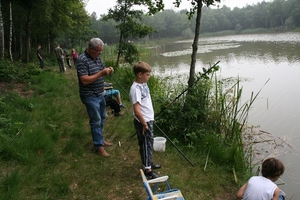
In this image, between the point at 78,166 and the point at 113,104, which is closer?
the point at 78,166

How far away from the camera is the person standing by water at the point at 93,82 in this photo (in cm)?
320

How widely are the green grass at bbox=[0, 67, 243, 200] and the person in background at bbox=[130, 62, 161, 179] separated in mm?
421

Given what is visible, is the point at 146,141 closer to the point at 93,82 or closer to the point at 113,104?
the point at 93,82

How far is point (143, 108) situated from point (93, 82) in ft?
3.01

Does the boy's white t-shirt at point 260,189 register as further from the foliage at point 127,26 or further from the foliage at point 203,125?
the foliage at point 127,26

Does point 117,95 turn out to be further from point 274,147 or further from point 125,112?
point 274,147

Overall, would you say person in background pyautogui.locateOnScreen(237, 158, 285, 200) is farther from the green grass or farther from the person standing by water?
the person standing by water

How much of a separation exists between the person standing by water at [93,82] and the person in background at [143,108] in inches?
22.2

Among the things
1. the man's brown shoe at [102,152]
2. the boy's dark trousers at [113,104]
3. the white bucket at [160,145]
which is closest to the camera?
the man's brown shoe at [102,152]

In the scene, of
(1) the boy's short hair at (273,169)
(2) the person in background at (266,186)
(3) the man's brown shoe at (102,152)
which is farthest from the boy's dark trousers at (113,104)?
(1) the boy's short hair at (273,169)

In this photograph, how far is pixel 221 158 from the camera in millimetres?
3658

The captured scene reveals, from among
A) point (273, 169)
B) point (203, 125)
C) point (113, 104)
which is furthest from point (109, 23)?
point (273, 169)

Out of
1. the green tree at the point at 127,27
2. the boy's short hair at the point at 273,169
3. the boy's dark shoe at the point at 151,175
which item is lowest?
the boy's dark shoe at the point at 151,175

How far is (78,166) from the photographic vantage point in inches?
131
